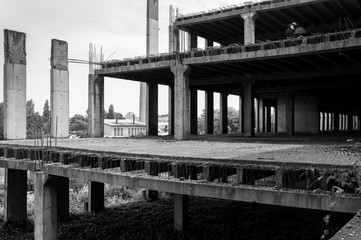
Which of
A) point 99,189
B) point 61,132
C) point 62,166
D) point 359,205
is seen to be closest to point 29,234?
point 99,189

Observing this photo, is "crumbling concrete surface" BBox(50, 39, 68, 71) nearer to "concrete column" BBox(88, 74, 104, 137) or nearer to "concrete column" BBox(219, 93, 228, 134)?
"concrete column" BBox(88, 74, 104, 137)

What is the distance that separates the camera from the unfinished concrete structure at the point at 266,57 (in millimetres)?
21078

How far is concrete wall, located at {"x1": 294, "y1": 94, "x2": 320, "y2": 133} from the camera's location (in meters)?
36.1

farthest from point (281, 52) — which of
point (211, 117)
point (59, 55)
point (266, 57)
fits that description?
point (211, 117)

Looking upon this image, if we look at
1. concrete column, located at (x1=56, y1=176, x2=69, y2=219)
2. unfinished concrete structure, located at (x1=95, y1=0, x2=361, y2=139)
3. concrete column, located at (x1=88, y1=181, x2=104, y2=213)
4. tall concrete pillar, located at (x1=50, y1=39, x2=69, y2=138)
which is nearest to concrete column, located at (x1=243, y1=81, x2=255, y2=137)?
unfinished concrete structure, located at (x1=95, y1=0, x2=361, y2=139)

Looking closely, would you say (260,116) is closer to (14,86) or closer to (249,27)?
(249,27)

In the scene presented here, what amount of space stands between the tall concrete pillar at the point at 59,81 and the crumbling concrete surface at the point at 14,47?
2316 millimetres

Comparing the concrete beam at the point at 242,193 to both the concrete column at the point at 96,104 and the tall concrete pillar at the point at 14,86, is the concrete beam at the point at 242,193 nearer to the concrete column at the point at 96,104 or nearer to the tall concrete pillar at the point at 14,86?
the tall concrete pillar at the point at 14,86

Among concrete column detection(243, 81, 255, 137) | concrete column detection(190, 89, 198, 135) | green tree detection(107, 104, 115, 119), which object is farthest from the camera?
green tree detection(107, 104, 115, 119)

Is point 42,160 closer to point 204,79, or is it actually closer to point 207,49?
point 207,49

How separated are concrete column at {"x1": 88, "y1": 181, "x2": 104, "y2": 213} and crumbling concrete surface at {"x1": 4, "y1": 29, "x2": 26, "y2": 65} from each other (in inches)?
425

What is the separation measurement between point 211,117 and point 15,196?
2415cm

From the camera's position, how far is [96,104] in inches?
1184

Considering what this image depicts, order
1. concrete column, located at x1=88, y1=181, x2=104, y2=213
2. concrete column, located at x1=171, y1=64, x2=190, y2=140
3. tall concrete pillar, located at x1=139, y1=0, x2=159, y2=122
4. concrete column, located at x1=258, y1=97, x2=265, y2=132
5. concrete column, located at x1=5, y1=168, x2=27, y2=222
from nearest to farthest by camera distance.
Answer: concrete column, located at x1=5, y1=168, x2=27, y2=222 < concrete column, located at x1=88, y1=181, x2=104, y2=213 < concrete column, located at x1=171, y1=64, x2=190, y2=140 < tall concrete pillar, located at x1=139, y1=0, x2=159, y2=122 < concrete column, located at x1=258, y1=97, x2=265, y2=132
